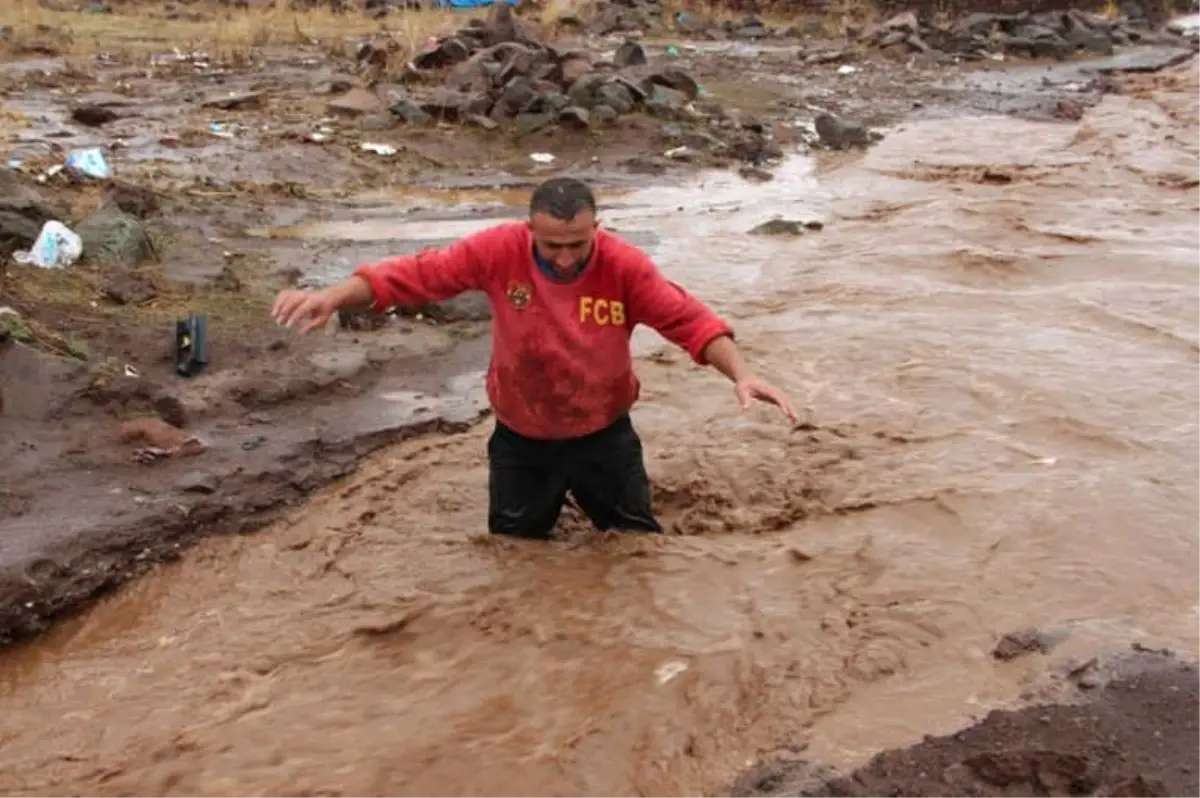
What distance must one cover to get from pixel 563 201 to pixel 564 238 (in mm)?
106

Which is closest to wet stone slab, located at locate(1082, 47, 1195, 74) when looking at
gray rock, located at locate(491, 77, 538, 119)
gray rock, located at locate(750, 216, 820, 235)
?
gray rock, located at locate(491, 77, 538, 119)

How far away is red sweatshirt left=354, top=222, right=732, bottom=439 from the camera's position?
12.1 ft

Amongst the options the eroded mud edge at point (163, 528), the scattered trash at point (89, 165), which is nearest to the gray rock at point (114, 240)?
the scattered trash at point (89, 165)

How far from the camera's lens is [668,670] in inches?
147

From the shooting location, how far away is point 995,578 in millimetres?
4281

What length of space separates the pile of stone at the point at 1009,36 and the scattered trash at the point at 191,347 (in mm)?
16931

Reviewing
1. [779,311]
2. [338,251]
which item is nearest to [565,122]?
[338,251]

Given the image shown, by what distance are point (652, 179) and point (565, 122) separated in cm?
173

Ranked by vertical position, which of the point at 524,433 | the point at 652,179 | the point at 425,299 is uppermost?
the point at 425,299

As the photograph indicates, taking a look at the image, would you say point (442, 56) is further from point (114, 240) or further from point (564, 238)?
point (564, 238)

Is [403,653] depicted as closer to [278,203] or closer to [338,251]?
[338,251]

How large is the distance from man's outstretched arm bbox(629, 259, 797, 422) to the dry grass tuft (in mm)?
12569

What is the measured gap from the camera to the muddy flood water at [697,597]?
3.39 m

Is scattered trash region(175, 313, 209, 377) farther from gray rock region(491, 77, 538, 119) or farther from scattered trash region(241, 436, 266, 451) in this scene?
gray rock region(491, 77, 538, 119)
